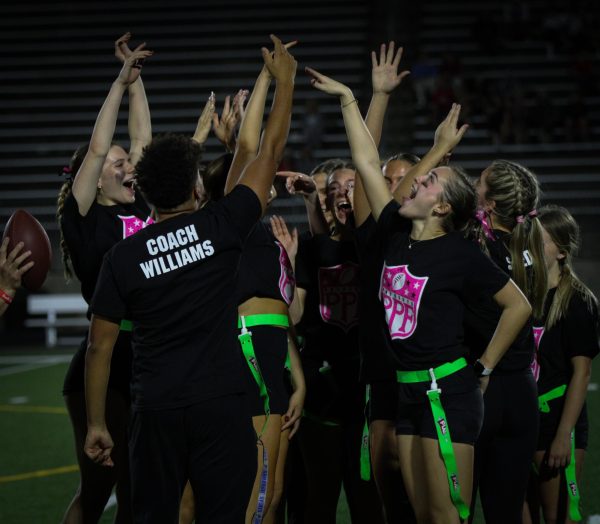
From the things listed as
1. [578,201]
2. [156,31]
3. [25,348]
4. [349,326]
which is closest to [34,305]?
[25,348]

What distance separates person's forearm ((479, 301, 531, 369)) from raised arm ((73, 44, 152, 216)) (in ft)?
5.94

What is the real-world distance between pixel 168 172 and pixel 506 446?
1782mm

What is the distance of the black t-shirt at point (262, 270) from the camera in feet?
14.1

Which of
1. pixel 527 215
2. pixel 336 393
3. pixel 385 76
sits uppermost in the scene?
pixel 385 76

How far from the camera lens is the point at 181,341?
3.50 m

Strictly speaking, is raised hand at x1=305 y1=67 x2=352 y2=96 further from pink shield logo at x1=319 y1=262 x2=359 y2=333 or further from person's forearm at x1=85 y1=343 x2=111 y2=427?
person's forearm at x1=85 y1=343 x2=111 y2=427

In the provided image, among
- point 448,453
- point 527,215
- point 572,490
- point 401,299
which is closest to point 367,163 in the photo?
point 401,299

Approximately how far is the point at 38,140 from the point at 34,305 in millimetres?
6318

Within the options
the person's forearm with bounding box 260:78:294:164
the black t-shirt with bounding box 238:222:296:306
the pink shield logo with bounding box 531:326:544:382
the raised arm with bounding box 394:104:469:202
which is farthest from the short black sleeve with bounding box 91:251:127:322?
the pink shield logo with bounding box 531:326:544:382

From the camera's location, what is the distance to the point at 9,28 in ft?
71.9

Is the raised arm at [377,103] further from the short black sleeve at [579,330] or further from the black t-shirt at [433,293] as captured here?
the short black sleeve at [579,330]

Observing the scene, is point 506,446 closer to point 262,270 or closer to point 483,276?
point 483,276

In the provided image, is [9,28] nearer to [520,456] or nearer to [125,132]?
[125,132]

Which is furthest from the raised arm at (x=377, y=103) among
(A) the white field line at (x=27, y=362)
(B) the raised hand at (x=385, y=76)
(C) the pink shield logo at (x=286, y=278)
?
(A) the white field line at (x=27, y=362)
